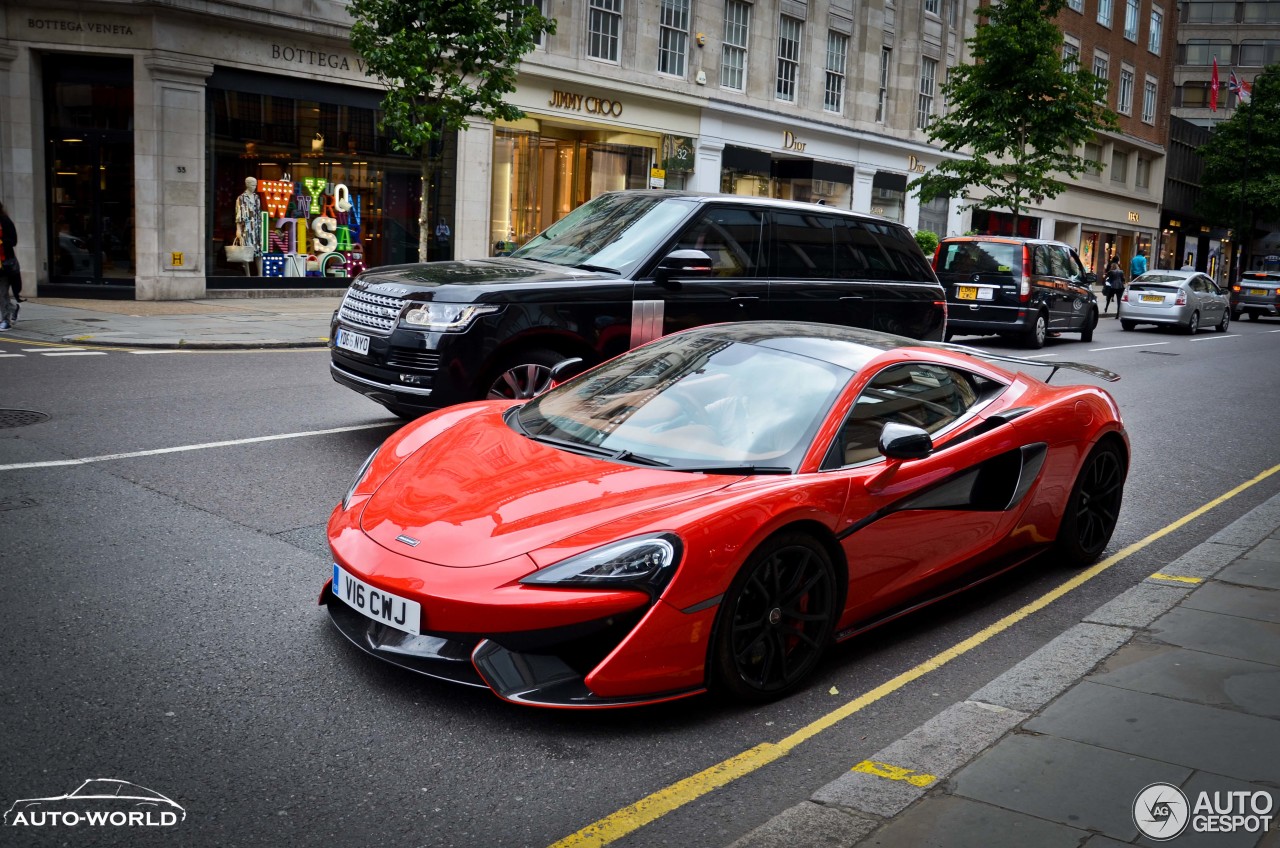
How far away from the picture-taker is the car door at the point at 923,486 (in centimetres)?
456

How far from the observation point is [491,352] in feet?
24.8

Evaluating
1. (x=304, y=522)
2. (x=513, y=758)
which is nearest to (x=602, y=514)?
(x=513, y=758)

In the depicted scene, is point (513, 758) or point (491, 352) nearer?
point (513, 758)

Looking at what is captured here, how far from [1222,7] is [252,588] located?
9420 centimetres

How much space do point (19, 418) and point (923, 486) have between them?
22.7ft

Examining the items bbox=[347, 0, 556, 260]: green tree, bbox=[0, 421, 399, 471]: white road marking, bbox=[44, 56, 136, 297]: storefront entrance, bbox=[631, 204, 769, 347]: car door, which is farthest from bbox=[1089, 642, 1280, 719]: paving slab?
bbox=[44, 56, 136, 297]: storefront entrance

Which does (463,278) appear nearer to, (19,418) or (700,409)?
(700,409)

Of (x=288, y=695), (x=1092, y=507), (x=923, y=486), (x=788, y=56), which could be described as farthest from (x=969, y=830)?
(x=788, y=56)

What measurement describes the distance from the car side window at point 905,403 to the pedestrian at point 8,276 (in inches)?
514

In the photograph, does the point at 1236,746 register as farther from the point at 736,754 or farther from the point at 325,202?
the point at 325,202

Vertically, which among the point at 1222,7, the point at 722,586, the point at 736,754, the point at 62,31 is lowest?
the point at 736,754

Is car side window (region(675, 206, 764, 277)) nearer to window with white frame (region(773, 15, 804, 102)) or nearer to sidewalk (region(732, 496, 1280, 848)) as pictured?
sidewalk (region(732, 496, 1280, 848))

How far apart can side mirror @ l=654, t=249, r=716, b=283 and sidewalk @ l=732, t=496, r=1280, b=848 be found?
4.15m

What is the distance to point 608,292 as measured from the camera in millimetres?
8172
